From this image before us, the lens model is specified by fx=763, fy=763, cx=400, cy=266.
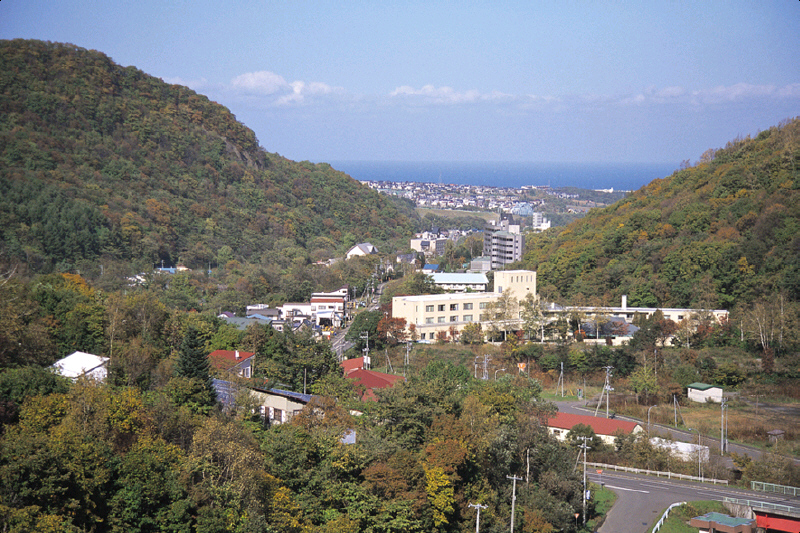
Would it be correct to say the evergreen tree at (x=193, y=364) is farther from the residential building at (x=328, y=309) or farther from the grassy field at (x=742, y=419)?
the residential building at (x=328, y=309)

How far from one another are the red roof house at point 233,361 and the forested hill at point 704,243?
1770 centimetres

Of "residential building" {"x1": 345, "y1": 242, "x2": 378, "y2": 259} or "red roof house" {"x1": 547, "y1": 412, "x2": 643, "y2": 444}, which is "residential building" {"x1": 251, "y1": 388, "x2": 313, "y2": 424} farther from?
"residential building" {"x1": 345, "y1": 242, "x2": 378, "y2": 259}

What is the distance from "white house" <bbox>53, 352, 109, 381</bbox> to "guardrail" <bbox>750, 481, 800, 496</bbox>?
16039mm

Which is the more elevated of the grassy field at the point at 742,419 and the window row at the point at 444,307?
the window row at the point at 444,307

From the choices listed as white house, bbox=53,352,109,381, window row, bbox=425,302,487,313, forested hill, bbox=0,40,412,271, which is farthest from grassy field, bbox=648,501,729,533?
forested hill, bbox=0,40,412,271

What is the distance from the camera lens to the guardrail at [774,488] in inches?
748

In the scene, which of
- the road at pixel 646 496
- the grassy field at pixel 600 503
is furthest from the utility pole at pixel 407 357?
the grassy field at pixel 600 503

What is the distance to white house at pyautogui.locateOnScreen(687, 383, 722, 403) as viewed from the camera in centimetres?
2534

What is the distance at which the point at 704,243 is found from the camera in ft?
111

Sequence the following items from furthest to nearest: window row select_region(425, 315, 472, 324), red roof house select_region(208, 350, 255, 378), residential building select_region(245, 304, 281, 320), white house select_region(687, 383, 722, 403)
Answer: residential building select_region(245, 304, 281, 320) → window row select_region(425, 315, 472, 324) → white house select_region(687, 383, 722, 403) → red roof house select_region(208, 350, 255, 378)

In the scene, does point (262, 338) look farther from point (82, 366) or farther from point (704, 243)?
point (704, 243)

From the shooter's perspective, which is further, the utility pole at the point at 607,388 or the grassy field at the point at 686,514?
the utility pole at the point at 607,388

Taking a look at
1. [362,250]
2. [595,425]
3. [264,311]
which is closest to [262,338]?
[595,425]

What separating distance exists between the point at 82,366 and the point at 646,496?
44.5 feet
